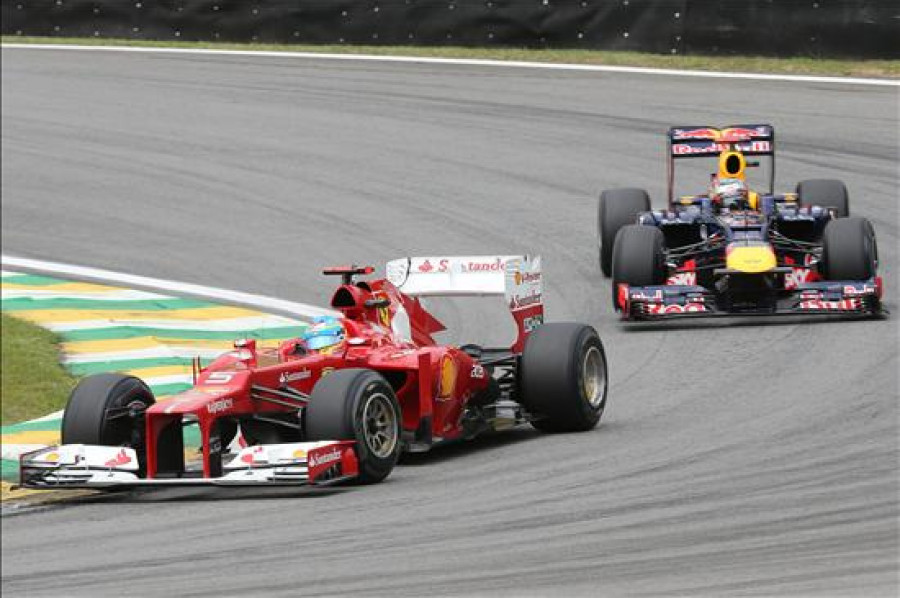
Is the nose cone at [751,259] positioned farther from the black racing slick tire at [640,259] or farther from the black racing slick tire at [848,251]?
the black racing slick tire at [640,259]

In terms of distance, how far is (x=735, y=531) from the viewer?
413 inches

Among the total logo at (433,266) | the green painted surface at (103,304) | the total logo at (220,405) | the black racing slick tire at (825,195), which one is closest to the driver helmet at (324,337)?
the total logo at (220,405)

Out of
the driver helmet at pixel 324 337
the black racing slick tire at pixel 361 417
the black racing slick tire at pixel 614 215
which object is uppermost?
the black racing slick tire at pixel 614 215

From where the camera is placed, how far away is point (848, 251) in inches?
691

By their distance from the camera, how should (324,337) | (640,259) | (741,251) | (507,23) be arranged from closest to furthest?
(324,337) → (741,251) → (640,259) → (507,23)

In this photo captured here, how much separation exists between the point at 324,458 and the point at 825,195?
8.76 meters

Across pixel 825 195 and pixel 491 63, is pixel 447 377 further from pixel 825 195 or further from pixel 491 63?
pixel 491 63

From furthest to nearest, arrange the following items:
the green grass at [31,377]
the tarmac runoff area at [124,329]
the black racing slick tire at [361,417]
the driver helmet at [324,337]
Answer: the green grass at [31,377] → the tarmac runoff area at [124,329] → the driver helmet at [324,337] → the black racing slick tire at [361,417]

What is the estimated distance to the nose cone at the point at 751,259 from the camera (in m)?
17.4

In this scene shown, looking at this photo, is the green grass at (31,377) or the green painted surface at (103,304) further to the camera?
the green painted surface at (103,304)

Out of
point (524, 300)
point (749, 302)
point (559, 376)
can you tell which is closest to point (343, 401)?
point (559, 376)

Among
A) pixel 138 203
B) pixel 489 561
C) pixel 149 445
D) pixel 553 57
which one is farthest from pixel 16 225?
pixel 489 561

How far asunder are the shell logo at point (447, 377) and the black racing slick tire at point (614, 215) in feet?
21.7

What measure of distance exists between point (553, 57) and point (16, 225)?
812 centimetres
